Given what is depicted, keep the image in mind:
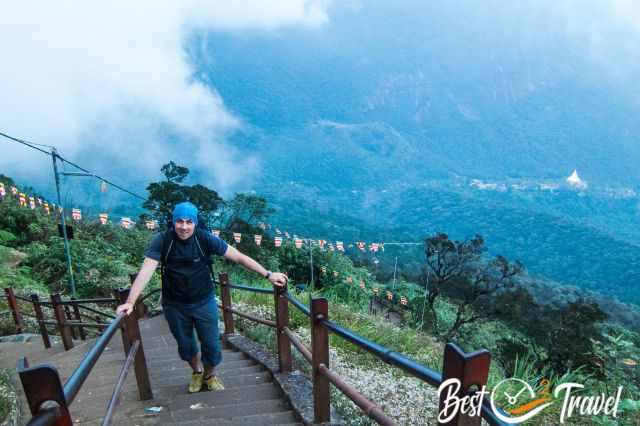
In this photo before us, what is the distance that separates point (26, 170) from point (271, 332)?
7517 inches

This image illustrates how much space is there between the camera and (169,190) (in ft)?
74.9

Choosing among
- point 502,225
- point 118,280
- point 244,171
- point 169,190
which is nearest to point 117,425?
point 118,280

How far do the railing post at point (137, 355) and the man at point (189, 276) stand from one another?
23cm

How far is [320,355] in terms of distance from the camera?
8.66 ft

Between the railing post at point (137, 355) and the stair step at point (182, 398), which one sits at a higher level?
the railing post at point (137, 355)

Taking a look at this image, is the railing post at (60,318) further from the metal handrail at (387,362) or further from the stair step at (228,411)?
the metal handrail at (387,362)

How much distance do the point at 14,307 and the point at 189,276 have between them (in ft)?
18.5

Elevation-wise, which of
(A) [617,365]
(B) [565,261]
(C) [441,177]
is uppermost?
(C) [441,177]

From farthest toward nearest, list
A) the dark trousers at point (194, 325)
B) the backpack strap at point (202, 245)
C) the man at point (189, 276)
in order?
1. the dark trousers at point (194, 325)
2. the backpack strap at point (202, 245)
3. the man at point (189, 276)

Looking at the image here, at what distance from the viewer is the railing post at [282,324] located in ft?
11.1

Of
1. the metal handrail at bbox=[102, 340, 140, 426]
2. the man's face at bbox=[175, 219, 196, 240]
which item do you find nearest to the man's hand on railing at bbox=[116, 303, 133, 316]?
the metal handrail at bbox=[102, 340, 140, 426]

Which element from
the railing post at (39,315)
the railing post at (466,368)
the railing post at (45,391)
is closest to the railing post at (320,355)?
the railing post at (466,368)

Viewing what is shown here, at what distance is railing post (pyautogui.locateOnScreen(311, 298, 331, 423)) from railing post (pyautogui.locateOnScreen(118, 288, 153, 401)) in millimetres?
1290

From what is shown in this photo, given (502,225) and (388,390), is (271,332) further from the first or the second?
(502,225)
